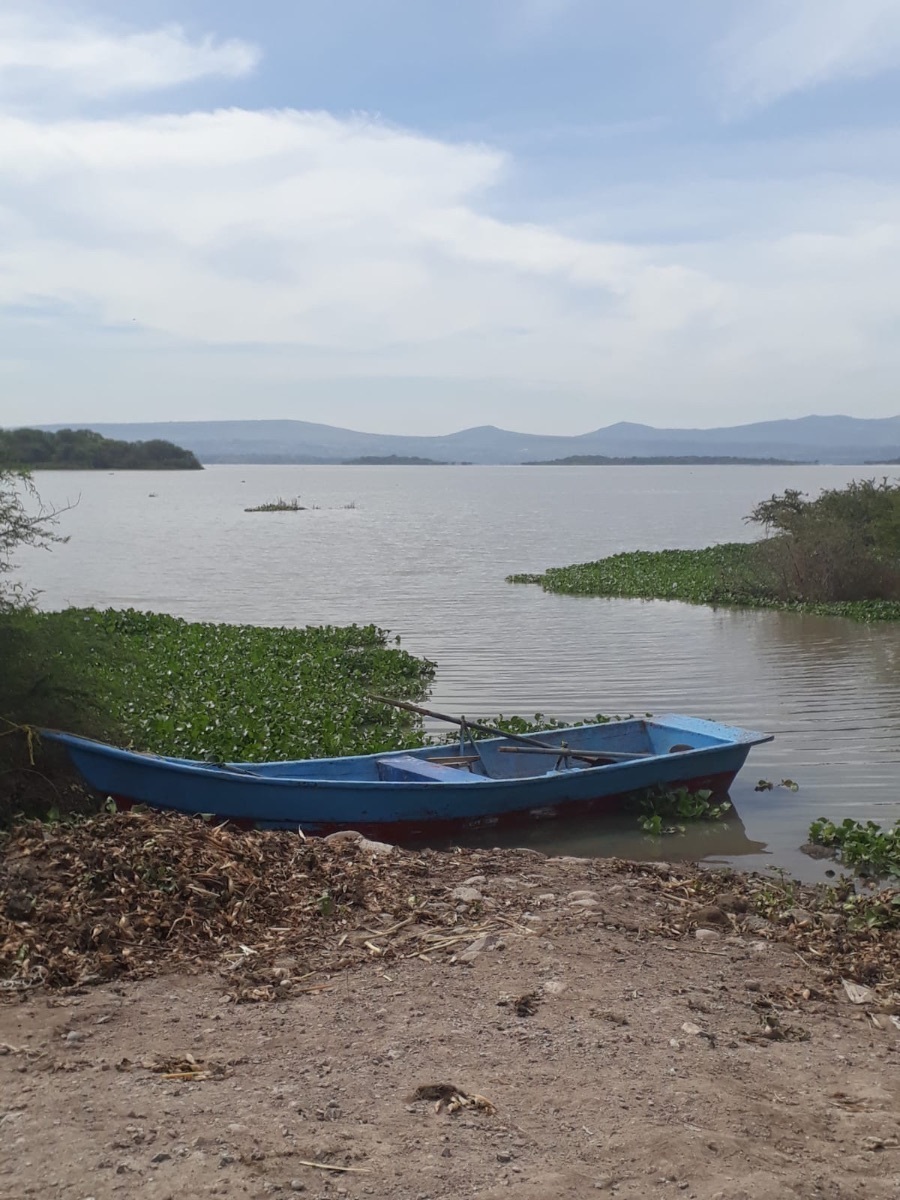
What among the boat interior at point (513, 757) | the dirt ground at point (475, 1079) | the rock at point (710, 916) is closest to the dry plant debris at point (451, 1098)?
the dirt ground at point (475, 1079)

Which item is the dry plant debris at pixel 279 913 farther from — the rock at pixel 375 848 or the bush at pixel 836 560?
the bush at pixel 836 560

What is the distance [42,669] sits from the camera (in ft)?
32.2

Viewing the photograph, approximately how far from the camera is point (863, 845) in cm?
1027

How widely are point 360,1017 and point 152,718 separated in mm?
8011

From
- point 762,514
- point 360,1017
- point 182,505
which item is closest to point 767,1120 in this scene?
point 360,1017

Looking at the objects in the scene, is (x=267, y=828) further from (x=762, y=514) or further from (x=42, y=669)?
(x=762, y=514)

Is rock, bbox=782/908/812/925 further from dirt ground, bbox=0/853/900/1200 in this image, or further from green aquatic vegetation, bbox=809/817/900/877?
green aquatic vegetation, bbox=809/817/900/877

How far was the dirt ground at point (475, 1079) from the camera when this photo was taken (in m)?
4.37

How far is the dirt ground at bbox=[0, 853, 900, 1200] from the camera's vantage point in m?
4.37

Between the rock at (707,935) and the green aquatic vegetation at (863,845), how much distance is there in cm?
303

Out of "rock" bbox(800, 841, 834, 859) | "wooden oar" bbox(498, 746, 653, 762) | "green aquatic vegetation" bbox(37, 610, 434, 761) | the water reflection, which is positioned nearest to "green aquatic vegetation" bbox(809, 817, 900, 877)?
"rock" bbox(800, 841, 834, 859)

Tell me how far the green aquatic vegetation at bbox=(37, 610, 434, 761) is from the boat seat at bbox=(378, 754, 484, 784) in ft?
5.62

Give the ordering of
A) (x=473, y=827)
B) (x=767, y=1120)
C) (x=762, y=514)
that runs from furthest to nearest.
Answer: (x=762, y=514) → (x=473, y=827) → (x=767, y=1120)

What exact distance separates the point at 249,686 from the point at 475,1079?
1149 cm
